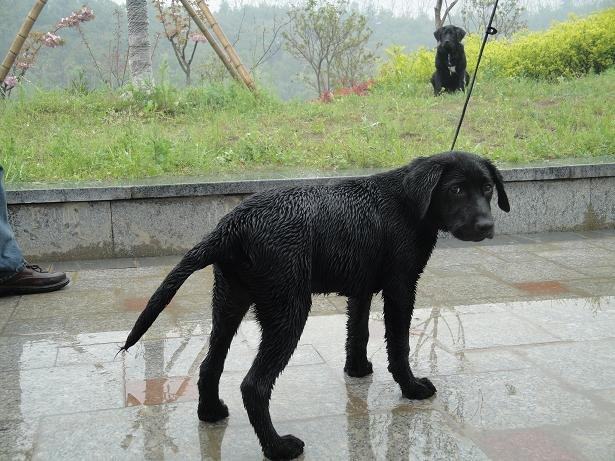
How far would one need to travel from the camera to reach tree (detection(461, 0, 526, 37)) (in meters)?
23.0

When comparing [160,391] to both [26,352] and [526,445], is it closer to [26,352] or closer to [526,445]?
[26,352]

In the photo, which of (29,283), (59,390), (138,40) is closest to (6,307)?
(29,283)

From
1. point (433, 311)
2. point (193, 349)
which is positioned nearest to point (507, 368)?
point (433, 311)

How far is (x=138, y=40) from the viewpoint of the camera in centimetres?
1190

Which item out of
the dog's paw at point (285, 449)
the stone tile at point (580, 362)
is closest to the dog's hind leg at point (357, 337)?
the dog's paw at point (285, 449)

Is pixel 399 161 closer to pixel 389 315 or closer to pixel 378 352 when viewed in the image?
pixel 378 352

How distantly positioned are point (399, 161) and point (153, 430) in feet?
18.4

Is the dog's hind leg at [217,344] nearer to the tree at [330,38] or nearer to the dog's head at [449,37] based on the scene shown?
the dog's head at [449,37]

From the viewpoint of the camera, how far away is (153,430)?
2.93 meters

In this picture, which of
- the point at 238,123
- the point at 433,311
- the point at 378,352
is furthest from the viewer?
the point at 238,123

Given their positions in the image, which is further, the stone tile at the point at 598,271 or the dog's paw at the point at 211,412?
the stone tile at the point at 598,271

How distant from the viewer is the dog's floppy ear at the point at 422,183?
119 inches

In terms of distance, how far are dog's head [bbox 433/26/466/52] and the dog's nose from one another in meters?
9.04

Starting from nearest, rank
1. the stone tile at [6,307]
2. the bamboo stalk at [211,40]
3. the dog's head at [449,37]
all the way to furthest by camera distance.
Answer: the stone tile at [6,307] < the bamboo stalk at [211,40] < the dog's head at [449,37]
